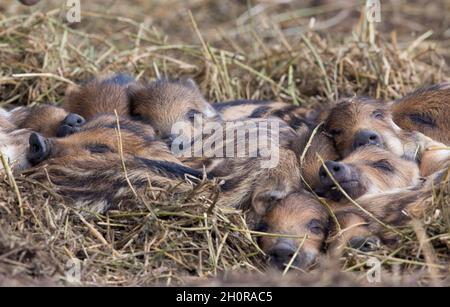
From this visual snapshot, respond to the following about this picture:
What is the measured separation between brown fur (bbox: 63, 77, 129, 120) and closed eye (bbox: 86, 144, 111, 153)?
1.92ft

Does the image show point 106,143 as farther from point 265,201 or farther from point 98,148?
point 265,201

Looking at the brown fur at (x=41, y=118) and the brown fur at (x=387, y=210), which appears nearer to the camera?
the brown fur at (x=387, y=210)

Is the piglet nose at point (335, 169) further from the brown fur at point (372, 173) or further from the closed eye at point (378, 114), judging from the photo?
the closed eye at point (378, 114)

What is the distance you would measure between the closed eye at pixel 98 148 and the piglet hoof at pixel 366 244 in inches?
46.3

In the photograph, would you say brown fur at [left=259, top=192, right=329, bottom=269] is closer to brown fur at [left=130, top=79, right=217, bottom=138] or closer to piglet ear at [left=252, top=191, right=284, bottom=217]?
piglet ear at [left=252, top=191, right=284, bottom=217]

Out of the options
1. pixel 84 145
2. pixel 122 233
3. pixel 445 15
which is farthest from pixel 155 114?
pixel 445 15

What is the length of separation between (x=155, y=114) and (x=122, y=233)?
3.44ft

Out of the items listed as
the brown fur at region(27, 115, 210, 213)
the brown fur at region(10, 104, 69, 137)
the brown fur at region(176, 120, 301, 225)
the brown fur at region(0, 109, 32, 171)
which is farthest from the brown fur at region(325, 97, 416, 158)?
Result: the brown fur at region(0, 109, 32, 171)

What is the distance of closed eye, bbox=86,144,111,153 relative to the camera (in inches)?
178

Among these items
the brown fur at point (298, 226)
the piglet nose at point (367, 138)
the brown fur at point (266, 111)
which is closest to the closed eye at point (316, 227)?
the brown fur at point (298, 226)

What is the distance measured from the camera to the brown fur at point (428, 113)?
496 centimetres

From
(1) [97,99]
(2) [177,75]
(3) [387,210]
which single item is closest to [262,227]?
(3) [387,210]

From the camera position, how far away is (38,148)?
14.7ft

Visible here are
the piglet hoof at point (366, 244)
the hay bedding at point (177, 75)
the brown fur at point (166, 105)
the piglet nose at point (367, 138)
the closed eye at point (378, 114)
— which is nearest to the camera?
the hay bedding at point (177, 75)
